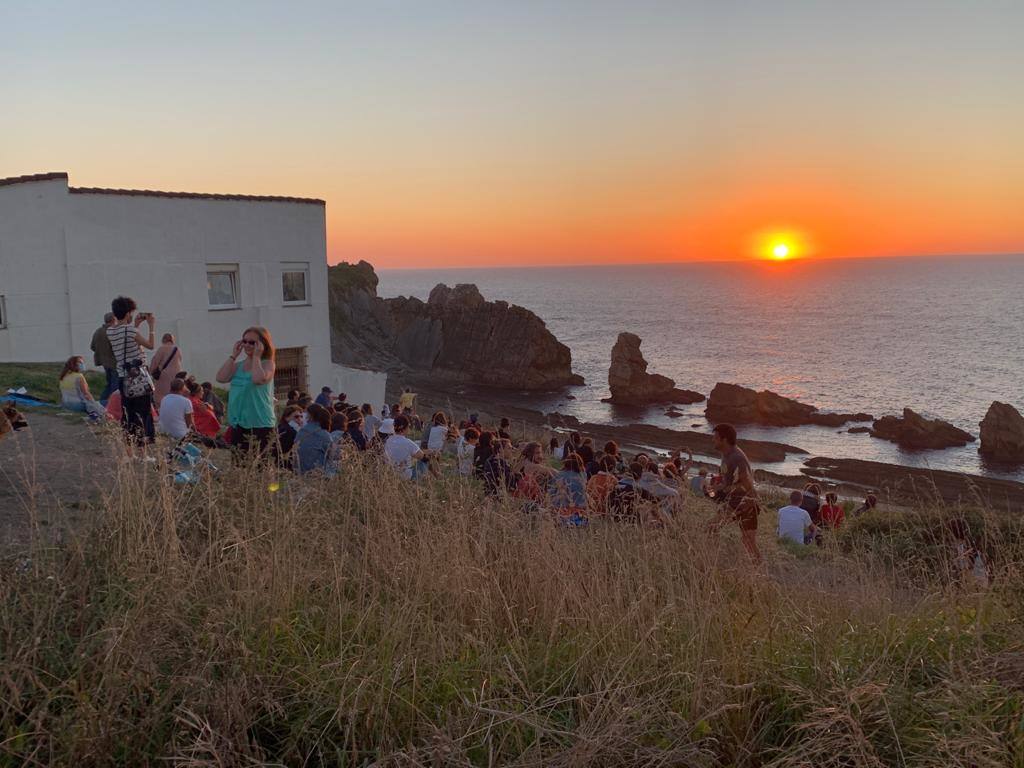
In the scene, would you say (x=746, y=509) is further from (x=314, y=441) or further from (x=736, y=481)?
(x=314, y=441)

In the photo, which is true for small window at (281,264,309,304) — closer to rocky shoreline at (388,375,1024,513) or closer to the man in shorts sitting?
rocky shoreline at (388,375,1024,513)

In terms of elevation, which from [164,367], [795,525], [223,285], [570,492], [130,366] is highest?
[223,285]

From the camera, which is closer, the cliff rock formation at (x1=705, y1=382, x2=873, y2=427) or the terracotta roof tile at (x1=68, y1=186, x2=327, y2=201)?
the terracotta roof tile at (x1=68, y1=186, x2=327, y2=201)

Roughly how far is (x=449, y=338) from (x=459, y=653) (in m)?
76.5

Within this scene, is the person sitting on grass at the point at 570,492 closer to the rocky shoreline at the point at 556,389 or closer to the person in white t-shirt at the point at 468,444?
the person in white t-shirt at the point at 468,444

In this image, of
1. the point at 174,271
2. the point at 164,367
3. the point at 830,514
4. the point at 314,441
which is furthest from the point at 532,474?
the point at 174,271

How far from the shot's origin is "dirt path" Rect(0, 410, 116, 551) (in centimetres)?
498

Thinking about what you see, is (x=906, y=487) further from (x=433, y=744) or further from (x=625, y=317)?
(x=625, y=317)

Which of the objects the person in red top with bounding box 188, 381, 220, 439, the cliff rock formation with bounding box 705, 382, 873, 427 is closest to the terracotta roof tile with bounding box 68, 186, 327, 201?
the person in red top with bounding box 188, 381, 220, 439

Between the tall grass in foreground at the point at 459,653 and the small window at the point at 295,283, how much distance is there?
1771 cm

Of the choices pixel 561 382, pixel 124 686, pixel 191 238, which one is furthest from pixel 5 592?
pixel 561 382

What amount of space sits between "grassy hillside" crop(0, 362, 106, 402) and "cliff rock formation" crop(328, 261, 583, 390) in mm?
53507

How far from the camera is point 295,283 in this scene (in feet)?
74.3

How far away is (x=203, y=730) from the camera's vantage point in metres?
3.24
